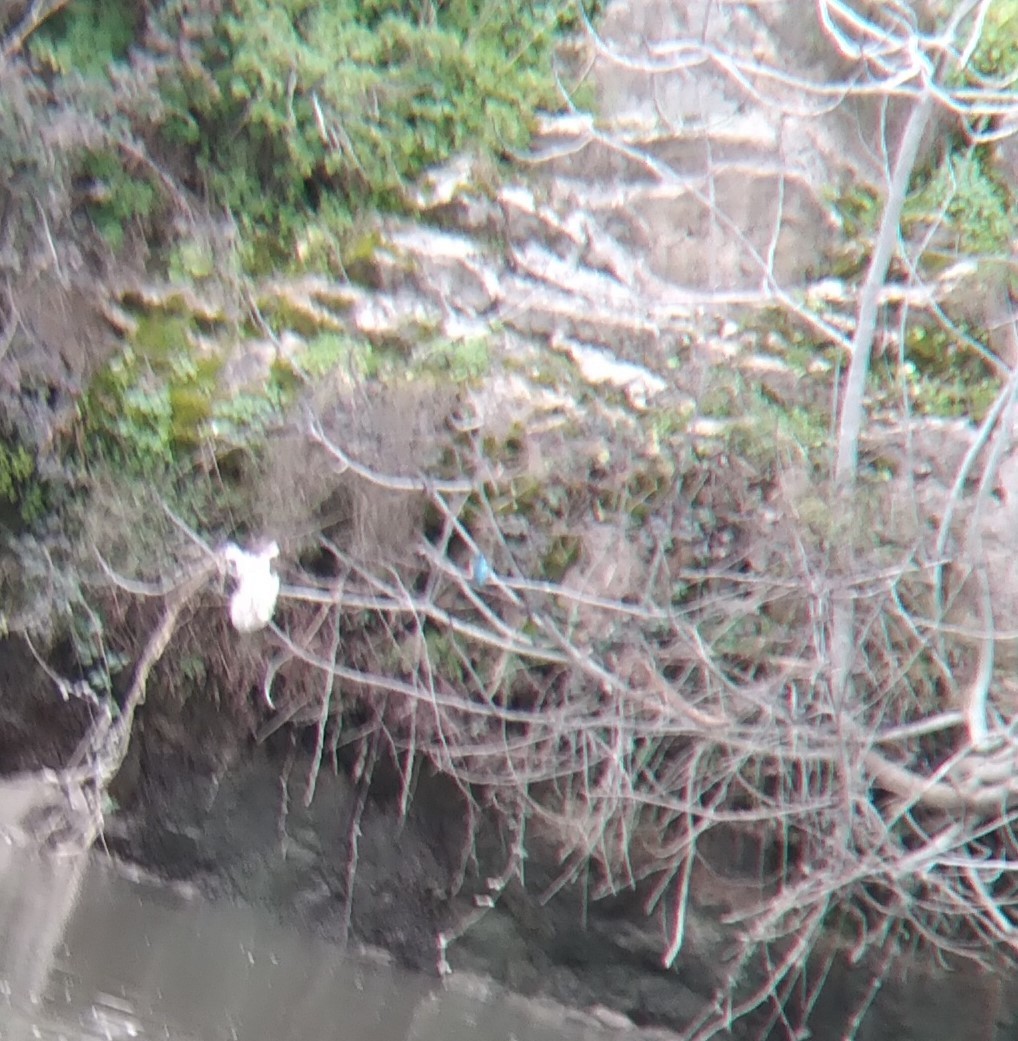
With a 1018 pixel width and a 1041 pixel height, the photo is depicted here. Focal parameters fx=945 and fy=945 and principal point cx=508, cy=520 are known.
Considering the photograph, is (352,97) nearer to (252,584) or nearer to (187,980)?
(252,584)

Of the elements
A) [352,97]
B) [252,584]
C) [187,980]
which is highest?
[352,97]

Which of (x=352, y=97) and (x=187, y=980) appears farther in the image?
(x=187, y=980)

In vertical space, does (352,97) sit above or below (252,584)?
above

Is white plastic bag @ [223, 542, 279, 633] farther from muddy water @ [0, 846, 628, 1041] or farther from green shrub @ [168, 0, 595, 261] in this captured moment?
muddy water @ [0, 846, 628, 1041]

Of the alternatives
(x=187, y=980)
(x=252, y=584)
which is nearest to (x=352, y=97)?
(x=252, y=584)

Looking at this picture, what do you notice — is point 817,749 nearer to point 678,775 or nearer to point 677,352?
point 678,775

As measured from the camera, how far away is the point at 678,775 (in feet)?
10.3

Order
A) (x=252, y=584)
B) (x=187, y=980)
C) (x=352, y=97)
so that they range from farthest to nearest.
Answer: (x=187, y=980) < (x=252, y=584) < (x=352, y=97)

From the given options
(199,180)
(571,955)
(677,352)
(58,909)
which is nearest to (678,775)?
(571,955)

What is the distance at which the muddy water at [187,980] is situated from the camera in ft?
9.29

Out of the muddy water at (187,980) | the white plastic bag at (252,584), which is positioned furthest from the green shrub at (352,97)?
the muddy water at (187,980)

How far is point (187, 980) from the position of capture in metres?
3.06

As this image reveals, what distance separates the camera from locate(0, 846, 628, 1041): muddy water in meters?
2.83

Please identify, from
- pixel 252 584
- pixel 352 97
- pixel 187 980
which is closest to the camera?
pixel 352 97
